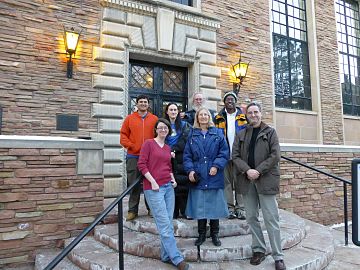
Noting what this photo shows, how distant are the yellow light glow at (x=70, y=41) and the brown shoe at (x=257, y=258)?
512cm

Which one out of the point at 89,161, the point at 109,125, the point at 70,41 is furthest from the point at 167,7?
the point at 89,161

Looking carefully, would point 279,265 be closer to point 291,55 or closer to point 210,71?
point 210,71

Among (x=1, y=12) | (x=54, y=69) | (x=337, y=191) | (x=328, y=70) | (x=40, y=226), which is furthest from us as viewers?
(x=328, y=70)

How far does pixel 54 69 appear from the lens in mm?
6109

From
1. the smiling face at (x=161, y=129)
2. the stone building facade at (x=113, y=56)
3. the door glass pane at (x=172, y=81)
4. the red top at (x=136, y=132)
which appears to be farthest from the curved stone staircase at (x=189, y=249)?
the door glass pane at (x=172, y=81)

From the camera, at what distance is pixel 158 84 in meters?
7.65

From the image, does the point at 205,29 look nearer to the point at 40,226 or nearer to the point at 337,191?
the point at 337,191

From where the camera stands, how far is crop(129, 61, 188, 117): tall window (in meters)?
7.35

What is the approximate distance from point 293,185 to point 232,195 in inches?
122

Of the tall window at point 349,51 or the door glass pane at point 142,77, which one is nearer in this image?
the door glass pane at point 142,77

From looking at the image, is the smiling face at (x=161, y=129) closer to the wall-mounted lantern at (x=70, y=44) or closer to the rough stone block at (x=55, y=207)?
the rough stone block at (x=55, y=207)

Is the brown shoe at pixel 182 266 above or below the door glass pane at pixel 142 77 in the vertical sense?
below

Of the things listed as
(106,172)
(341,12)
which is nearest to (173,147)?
(106,172)

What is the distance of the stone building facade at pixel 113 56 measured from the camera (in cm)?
580
